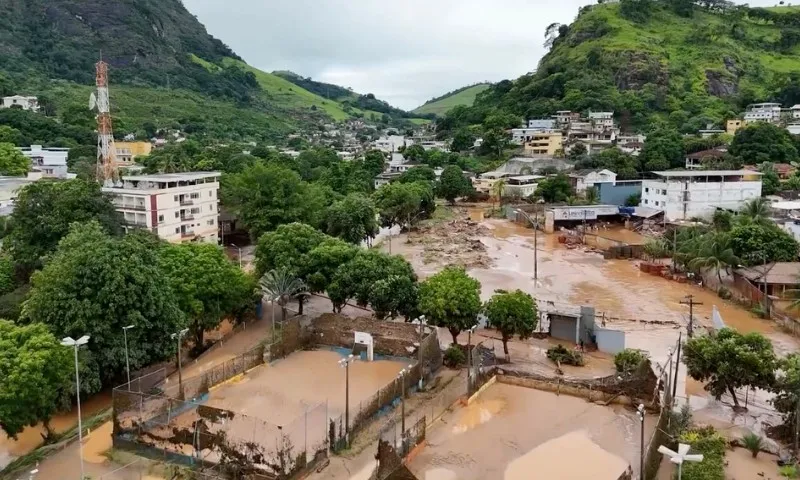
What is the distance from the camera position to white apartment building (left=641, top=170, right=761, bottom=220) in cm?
5959

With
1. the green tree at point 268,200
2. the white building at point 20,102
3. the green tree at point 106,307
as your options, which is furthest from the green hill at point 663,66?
the green tree at point 106,307

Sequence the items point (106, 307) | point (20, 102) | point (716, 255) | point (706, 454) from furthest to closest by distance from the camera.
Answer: point (20, 102) → point (716, 255) → point (106, 307) → point (706, 454)

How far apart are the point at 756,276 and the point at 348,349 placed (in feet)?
82.0

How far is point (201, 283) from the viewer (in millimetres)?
28109

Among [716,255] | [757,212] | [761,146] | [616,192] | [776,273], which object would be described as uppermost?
[761,146]

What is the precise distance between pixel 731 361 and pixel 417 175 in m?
66.5

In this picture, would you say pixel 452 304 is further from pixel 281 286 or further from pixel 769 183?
pixel 769 183

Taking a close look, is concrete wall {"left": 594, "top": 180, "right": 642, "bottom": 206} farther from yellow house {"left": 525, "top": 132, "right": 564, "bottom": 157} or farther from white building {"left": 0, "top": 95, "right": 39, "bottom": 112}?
white building {"left": 0, "top": 95, "right": 39, "bottom": 112}

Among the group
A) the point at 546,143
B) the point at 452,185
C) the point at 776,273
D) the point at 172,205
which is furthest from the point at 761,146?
the point at 172,205

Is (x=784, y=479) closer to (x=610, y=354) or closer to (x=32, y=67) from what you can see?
(x=610, y=354)

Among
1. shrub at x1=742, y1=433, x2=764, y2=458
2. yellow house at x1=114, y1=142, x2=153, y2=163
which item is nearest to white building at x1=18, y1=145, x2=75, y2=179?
yellow house at x1=114, y1=142, x2=153, y2=163

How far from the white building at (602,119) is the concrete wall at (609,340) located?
85.6 metres

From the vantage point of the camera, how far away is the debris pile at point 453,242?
50562 millimetres

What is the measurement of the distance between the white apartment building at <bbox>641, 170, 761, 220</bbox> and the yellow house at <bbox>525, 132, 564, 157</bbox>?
3953 cm
